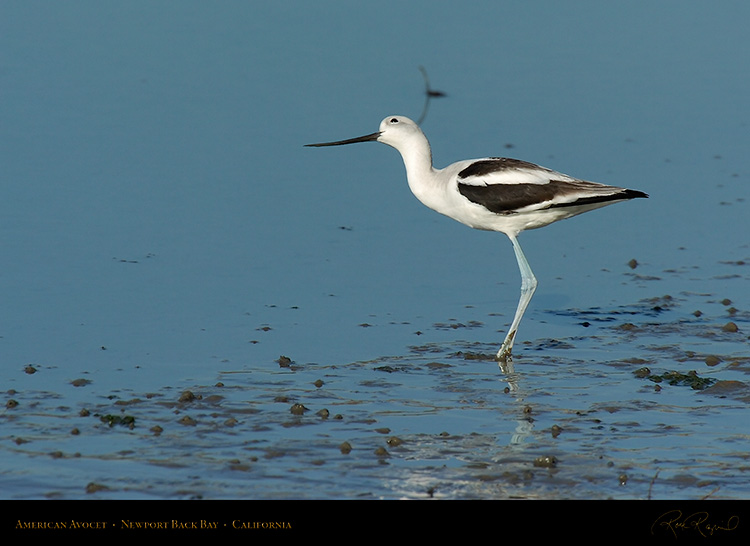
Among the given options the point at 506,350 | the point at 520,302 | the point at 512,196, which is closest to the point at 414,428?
the point at 506,350

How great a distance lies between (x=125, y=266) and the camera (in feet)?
31.0

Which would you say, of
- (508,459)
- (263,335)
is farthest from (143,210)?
(508,459)

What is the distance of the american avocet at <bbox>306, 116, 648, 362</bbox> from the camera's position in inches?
334

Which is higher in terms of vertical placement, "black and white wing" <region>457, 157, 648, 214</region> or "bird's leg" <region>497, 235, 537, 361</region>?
"black and white wing" <region>457, 157, 648, 214</region>

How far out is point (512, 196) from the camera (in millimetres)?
8492

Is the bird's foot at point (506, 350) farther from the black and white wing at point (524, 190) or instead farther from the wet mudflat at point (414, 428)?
the black and white wing at point (524, 190)

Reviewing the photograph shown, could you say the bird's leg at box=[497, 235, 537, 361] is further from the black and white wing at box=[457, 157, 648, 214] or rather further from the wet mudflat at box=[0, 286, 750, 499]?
the black and white wing at box=[457, 157, 648, 214]

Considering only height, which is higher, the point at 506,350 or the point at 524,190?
the point at 524,190

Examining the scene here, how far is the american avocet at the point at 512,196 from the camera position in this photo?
27.8ft

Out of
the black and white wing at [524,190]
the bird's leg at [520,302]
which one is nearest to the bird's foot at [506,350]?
the bird's leg at [520,302]

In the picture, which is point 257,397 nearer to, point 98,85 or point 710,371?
point 710,371

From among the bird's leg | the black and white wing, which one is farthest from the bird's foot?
the black and white wing

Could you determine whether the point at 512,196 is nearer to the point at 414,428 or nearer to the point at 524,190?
the point at 524,190

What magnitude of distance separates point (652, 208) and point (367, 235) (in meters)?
2.83
